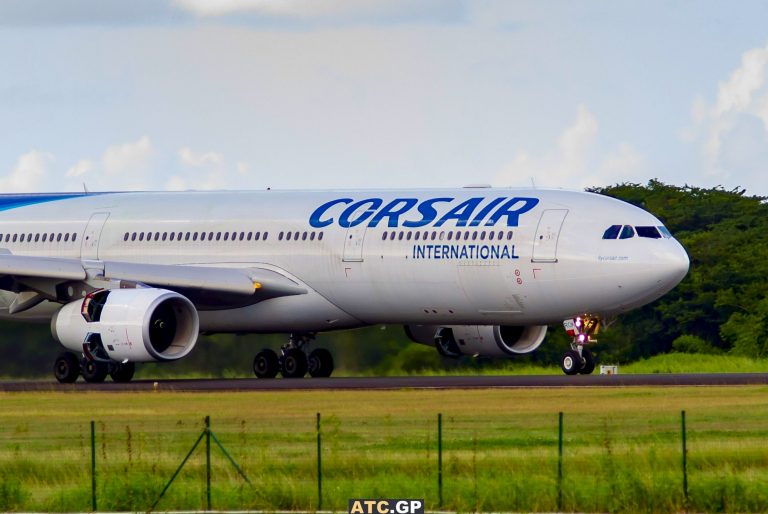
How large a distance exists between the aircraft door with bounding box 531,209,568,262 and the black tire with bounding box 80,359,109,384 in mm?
10645

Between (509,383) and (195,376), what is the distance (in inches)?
413

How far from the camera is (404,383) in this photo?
43.3 meters

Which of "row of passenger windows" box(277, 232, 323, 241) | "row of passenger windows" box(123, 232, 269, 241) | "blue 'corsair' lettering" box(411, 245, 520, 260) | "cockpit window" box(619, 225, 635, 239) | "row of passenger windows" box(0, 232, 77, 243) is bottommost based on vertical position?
"blue 'corsair' lettering" box(411, 245, 520, 260)

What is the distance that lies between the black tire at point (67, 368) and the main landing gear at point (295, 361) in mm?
5035

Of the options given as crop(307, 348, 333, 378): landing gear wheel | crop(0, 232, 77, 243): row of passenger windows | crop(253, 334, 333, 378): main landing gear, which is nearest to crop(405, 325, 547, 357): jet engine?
crop(307, 348, 333, 378): landing gear wheel

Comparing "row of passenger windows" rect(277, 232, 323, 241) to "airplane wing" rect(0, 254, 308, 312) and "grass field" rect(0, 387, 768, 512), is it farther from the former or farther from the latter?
"grass field" rect(0, 387, 768, 512)

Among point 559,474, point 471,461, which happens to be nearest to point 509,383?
point 471,461

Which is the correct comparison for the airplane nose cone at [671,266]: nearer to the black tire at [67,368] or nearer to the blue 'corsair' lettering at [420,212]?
the blue 'corsair' lettering at [420,212]

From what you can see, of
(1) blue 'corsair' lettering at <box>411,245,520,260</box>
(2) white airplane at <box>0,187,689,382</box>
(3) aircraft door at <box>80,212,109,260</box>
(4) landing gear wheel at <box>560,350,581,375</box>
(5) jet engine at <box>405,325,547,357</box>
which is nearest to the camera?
(2) white airplane at <box>0,187,689,382</box>

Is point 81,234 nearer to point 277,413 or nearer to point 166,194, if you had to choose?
point 166,194

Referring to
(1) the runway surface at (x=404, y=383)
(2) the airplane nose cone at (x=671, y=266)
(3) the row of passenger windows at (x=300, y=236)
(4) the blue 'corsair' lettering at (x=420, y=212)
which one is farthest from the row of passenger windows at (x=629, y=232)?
(3) the row of passenger windows at (x=300, y=236)

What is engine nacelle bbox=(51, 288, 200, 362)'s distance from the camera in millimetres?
42281

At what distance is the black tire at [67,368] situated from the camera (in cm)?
4594

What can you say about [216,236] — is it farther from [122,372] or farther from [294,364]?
[122,372]
